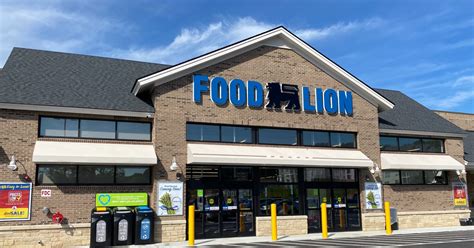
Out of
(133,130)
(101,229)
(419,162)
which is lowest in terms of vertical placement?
(101,229)

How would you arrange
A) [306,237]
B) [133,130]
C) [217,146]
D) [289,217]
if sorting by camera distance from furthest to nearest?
1. [289,217]
2. [217,146]
3. [306,237]
4. [133,130]

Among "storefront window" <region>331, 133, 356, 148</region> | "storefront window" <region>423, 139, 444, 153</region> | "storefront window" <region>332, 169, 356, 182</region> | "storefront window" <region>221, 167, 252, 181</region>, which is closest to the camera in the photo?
"storefront window" <region>221, 167, 252, 181</region>

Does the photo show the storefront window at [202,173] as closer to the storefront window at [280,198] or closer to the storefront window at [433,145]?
the storefront window at [280,198]

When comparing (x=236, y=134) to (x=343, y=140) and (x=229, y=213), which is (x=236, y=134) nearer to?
(x=229, y=213)

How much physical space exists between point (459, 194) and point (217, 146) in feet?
44.8

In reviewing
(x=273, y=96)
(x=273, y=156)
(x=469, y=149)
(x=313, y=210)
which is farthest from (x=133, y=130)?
(x=469, y=149)

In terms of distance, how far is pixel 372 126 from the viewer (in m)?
21.8

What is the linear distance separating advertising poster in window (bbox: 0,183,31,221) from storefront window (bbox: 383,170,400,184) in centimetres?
1533

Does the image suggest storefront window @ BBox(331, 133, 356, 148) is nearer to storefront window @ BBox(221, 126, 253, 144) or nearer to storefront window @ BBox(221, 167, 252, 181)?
storefront window @ BBox(221, 126, 253, 144)

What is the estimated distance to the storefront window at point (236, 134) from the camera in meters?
18.9

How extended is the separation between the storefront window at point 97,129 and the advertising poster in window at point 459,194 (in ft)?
56.7

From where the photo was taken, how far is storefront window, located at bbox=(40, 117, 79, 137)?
16328 millimetres

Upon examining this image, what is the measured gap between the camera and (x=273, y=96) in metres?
19.7

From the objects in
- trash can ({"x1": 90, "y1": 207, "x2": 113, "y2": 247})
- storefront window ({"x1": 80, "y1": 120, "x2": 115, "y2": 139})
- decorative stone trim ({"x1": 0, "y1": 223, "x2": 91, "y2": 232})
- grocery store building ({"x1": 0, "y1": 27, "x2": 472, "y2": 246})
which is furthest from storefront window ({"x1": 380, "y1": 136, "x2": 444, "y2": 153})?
decorative stone trim ({"x1": 0, "y1": 223, "x2": 91, "y2": 232})
